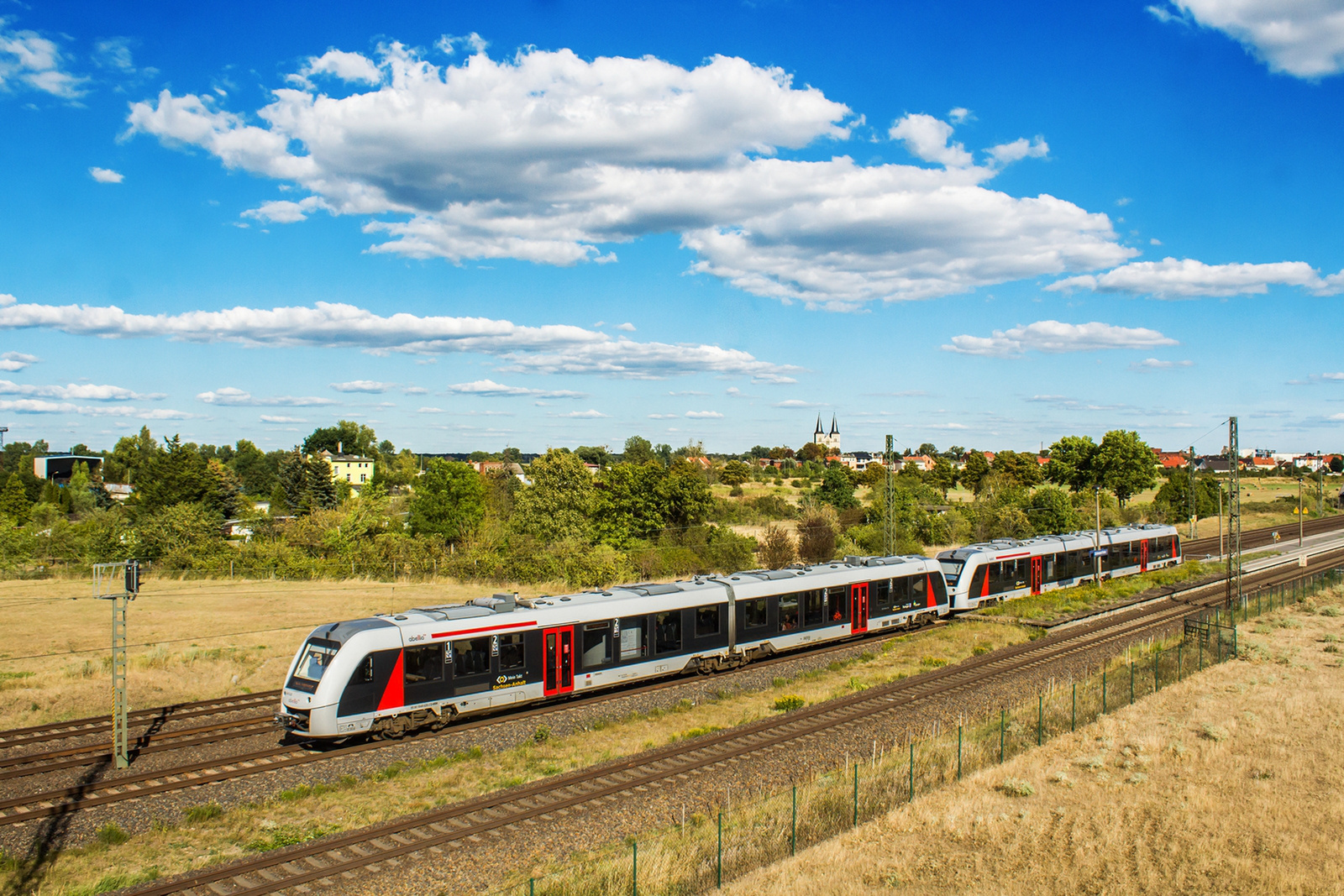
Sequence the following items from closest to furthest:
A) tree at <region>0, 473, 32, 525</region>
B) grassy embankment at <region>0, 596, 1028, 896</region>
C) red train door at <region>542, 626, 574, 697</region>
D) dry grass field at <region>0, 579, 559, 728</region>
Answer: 1. grassy embankment at <region>0, 596, 1028, 896</region>
2. red train door at <region>542, 626, 574, 697</region>
3. dry grass field at <region>0, 579, 559, 728</region>
4. tree at <region>0, 473, 32, 525</region>

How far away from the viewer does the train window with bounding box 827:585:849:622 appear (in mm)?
30578

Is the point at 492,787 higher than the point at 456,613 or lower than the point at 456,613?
lower

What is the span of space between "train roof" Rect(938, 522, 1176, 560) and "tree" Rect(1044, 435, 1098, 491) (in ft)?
140

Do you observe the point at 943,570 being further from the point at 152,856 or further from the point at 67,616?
the point at 67,616

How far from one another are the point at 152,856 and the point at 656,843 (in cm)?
858

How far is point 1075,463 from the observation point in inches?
3816

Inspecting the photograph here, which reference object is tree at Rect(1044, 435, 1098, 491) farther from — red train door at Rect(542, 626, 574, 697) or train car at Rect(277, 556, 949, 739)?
red train door at Rect(542, 626, 574, 697)

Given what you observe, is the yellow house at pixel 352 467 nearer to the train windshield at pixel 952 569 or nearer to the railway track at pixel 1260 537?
the railway track at pixel 1260 537

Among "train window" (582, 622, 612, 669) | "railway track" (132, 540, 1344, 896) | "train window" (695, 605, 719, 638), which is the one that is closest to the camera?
"railway track" (132, 540, 1344, 896)

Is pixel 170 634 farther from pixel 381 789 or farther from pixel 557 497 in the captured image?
pixel 557 497

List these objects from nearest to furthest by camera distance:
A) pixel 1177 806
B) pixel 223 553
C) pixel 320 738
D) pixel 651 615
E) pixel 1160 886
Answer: pixel 1160 886 < pixel 1177 806 < pixel 320 738 < pixel 651 615 < pixel 223 553

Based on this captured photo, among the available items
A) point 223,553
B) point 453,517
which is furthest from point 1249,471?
point 223,553

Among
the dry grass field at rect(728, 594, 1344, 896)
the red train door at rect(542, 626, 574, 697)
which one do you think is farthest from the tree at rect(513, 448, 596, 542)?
the dry grass field at rect(728, 594, 1344, 896)

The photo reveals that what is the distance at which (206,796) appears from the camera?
16359mm
